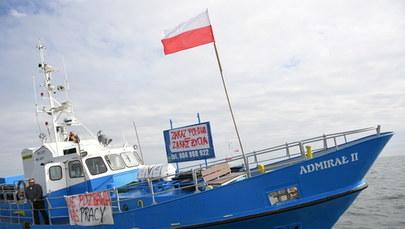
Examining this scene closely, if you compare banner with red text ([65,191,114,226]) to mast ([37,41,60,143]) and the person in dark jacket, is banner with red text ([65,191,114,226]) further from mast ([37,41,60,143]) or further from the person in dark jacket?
mast ([37,41,60,143])

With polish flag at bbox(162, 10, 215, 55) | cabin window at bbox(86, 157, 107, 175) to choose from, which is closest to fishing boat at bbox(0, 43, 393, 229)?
cabin window at bbox(86, 157, 107, 175)

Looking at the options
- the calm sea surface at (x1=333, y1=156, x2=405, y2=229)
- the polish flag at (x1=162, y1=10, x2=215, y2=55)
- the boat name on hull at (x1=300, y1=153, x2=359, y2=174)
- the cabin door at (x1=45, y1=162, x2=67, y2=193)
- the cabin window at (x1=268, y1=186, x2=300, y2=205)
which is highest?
the polish flag at (x1=162, y1=10, x2=215, y2=55)

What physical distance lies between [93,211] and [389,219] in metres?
9.40

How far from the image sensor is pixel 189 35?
26.2 ft

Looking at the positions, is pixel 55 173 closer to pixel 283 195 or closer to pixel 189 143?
pixel 189 143

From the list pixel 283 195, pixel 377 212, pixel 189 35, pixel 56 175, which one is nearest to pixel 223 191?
pixel 283 195

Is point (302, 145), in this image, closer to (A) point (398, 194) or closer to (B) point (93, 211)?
(B) point (93, 211)

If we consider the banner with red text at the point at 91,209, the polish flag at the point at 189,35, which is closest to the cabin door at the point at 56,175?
the banner with red text at the point at 91,209

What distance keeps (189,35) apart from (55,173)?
5758mm

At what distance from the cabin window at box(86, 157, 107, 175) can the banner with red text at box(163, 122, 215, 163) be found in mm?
2043

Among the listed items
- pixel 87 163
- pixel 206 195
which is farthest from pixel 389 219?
pixel 87 163

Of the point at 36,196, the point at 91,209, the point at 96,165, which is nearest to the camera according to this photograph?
the point at 91,209

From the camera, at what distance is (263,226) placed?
594 centimetres

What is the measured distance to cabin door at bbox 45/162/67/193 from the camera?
338 inches
